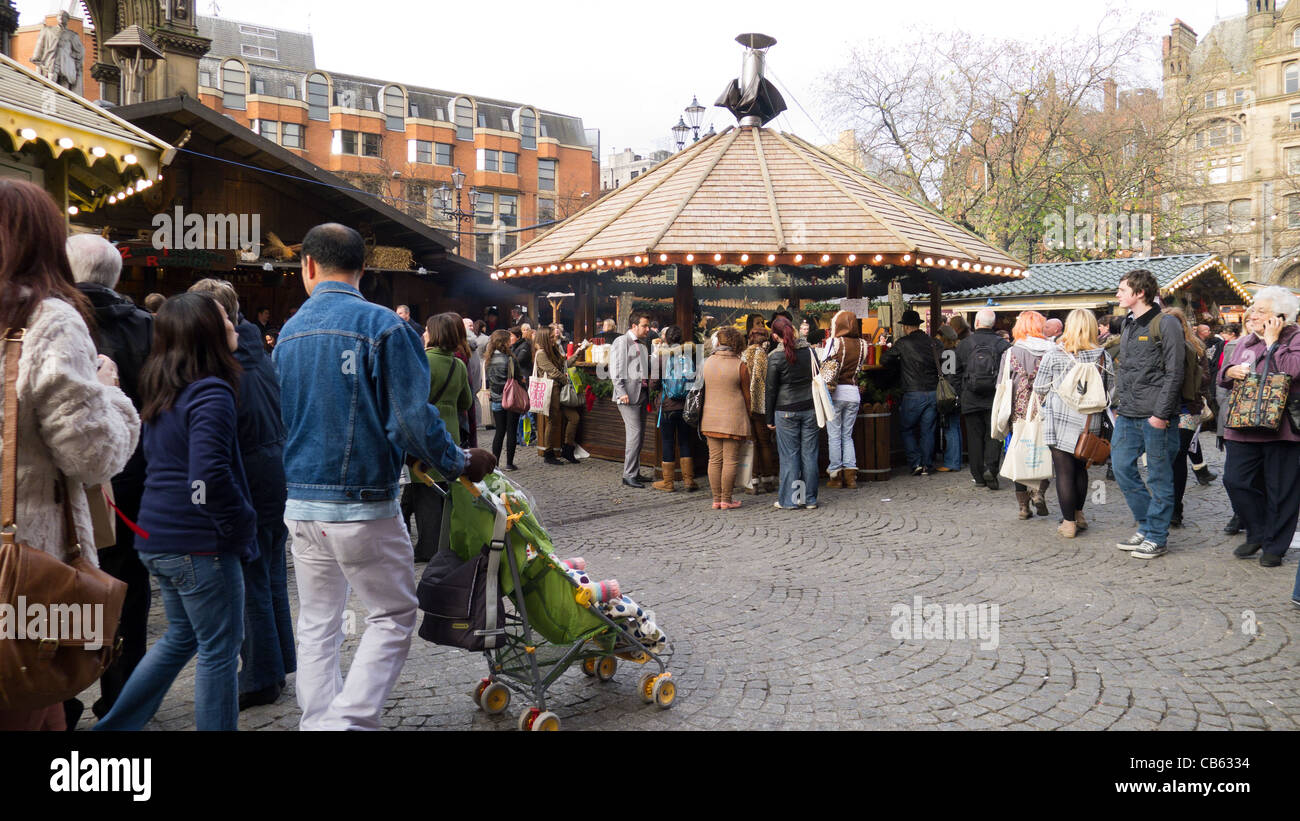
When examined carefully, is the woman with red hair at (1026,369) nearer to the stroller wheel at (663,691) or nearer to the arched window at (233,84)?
the stroller wheel at (663,691)

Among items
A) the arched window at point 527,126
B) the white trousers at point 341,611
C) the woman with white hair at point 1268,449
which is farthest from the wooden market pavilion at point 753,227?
the arched window at point 527,126

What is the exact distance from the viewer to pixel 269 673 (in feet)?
13.4

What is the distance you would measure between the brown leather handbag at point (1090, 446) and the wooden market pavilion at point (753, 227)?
5341 mm

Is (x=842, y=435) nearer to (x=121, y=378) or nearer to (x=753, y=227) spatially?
(x=753, y=227)

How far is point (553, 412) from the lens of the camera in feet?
40.9

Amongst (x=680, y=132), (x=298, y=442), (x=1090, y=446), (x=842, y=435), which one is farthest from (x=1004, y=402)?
(x=680, y=132)

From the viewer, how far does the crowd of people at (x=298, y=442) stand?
2391 millimetres

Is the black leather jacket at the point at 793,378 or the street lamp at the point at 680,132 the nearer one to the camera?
the black leather jacket at the point at 793,378

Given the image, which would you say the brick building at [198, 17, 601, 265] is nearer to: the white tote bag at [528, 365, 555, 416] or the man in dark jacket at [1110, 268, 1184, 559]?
the white tote bag at [528, 365, 555, 416]

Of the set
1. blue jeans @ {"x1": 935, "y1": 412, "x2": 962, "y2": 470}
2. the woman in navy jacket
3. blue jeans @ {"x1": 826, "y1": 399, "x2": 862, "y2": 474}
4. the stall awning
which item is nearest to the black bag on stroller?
the woman in navy jacket

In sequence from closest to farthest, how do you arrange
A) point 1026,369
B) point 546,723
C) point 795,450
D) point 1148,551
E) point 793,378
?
point 546,723, point 1148,551, point 1026,369, point 793,378, point 795,450

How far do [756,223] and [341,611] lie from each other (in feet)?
34.4

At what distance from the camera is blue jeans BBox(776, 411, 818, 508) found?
29.6ft
